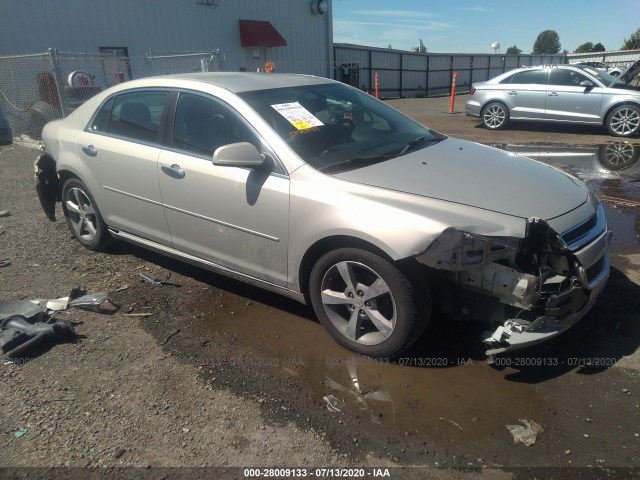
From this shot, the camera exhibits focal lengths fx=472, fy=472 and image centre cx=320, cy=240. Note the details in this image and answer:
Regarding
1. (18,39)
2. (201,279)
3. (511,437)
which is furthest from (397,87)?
(511,437)

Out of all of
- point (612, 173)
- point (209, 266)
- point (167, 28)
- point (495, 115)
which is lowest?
point (612, 173)

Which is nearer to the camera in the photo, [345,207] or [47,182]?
[345,207]

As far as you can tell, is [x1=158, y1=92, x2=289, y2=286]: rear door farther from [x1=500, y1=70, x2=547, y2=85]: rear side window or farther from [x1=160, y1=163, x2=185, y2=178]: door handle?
[x1=500, y1=70, x2=547, y2=85]: rear side window

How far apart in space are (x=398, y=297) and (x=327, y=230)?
574 mm

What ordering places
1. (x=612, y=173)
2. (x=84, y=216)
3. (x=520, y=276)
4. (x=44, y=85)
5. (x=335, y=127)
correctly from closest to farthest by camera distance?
1. (x=520, y=276)
2. (x=335, y=127)
3. (x=84, y=216)
4. (x=612, y=173)
5. (x=44, y=85)

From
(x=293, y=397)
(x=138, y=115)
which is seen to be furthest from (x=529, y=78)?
(x=293, y=397)

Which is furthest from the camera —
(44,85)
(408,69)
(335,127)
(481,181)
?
(408,69)

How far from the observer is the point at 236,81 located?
362cm

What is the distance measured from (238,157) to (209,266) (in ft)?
3.35

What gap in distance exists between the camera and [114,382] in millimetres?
2873

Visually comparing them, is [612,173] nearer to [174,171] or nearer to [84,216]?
[174,171]

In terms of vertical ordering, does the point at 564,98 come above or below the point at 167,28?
below

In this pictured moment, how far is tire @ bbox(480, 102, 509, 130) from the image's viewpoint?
1161cm

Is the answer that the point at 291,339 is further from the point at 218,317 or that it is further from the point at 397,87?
the point at 397,87
